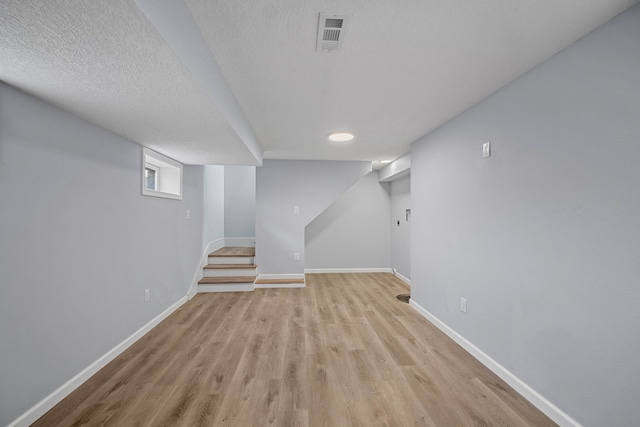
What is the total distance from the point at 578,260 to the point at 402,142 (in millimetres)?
2597

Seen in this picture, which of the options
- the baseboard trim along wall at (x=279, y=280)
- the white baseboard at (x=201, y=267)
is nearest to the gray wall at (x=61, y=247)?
the white baseboard at (x=201, y=267)

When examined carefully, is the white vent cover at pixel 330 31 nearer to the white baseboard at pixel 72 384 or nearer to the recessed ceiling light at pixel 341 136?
the recessed ceiling light at pixel 341 136

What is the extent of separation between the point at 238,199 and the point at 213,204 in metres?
0.89

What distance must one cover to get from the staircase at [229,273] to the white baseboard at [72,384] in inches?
57.7

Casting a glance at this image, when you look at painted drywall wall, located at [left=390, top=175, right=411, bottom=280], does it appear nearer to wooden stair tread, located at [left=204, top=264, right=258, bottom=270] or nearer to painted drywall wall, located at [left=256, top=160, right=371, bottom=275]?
painted drywall wall, located at [left=256, top=160, right=371, bottom=275]

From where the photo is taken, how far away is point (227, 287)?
180 inches

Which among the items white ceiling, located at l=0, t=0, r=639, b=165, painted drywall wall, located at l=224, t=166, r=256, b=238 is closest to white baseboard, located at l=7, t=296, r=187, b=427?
white ceiling, located at l=0, t=0, r=639, b=165

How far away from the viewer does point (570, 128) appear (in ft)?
5.34

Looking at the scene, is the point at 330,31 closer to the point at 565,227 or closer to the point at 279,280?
the point at 565,227

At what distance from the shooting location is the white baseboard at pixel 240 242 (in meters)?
6.32

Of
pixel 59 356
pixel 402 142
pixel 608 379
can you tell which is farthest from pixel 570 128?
pixel 59 356

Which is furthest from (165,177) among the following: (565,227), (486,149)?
(565,227)

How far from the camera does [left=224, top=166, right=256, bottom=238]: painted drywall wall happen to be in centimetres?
630

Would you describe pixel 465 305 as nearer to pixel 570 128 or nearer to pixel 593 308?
pixel 593 308
